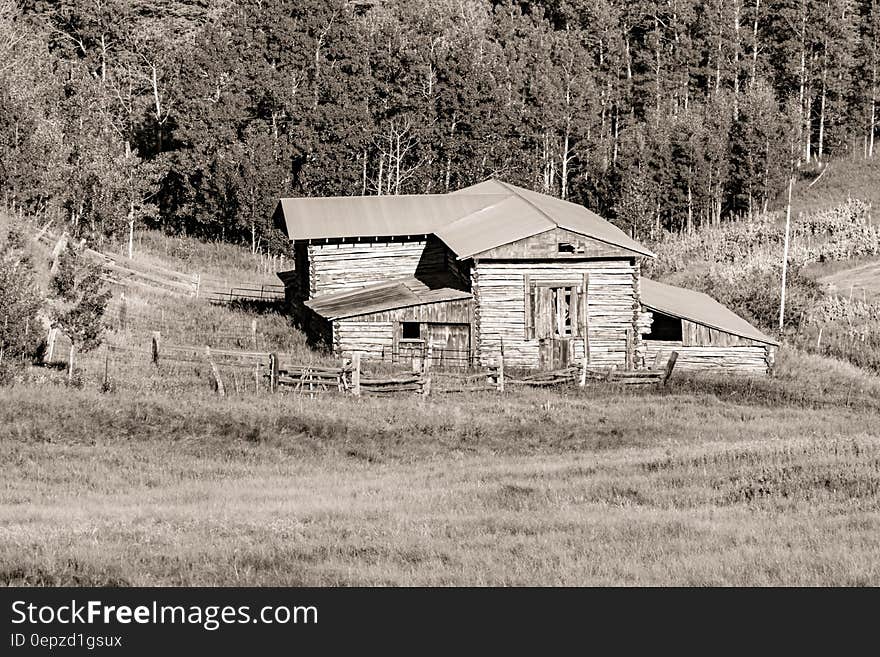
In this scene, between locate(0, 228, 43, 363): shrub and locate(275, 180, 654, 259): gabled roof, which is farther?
locate(275, 180, 654, 259): gabled roof

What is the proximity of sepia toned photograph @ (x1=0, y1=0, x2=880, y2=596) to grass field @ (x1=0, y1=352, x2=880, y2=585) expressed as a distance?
4.7 inches

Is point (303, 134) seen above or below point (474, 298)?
above

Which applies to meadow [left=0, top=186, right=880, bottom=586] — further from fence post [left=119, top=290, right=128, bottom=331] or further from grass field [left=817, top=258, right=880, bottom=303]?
grass field [left=817, top=258, right=880, bottom=303]

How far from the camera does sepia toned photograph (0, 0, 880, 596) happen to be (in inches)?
791

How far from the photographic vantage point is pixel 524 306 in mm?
44688

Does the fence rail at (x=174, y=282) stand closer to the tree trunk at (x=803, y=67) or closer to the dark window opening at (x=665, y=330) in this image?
the dark window opening at (x=665, y=330)

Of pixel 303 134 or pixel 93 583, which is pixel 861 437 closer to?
pixel 93 583

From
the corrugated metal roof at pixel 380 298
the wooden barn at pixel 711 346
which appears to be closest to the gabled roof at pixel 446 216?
the corrugated metal roof at pixel 380 298

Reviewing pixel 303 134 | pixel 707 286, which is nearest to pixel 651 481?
pixel 707 286

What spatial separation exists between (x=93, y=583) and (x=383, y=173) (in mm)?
63933

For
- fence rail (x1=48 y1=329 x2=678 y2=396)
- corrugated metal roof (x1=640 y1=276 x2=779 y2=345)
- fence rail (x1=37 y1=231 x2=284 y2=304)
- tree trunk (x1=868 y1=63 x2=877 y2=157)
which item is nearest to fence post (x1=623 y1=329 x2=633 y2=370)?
corrugated metal roof (x1=640 y1=276 x2=779 y2=345)

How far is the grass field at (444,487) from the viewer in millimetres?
17906

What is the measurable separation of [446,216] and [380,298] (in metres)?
7.49

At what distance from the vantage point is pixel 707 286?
204 feet
